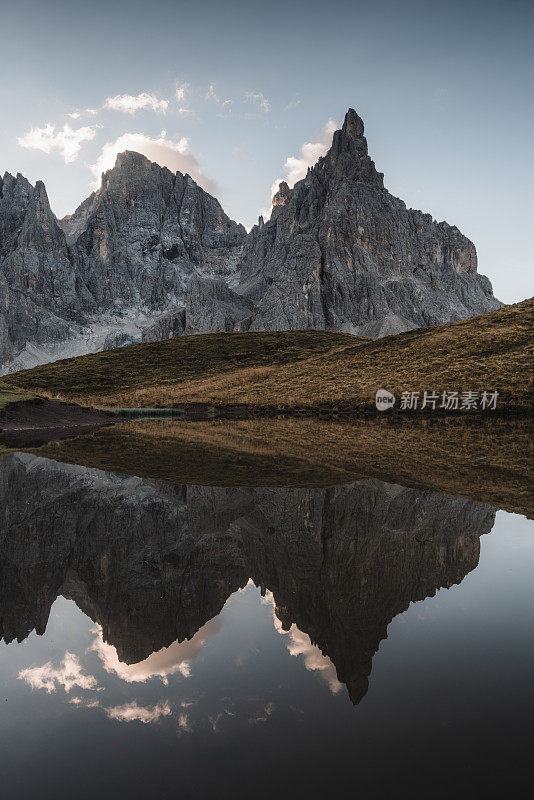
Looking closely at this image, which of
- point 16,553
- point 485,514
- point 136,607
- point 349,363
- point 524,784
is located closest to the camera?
point 524,784

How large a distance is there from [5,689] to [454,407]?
43633 millimetres

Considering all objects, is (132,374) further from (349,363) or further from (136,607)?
(136,607)

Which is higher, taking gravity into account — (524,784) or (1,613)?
(524,784)

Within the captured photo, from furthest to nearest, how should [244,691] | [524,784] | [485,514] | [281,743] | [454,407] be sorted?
[454,407], [485,514], [244,691], [281,743], [524,784]

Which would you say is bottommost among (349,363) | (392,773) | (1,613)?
(1,613)

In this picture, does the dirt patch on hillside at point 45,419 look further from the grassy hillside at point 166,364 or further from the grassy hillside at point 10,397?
the grassy hillside at point 166,364

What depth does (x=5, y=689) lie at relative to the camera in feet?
13.2

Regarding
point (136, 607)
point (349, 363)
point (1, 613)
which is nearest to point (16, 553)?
point (1, 613)

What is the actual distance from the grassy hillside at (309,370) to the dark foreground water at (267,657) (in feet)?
127

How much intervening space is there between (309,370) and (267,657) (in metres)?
65.4

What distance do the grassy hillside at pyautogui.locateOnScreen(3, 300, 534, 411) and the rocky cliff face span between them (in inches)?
1447

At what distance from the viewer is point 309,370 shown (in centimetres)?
6906

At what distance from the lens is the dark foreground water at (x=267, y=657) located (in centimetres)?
298

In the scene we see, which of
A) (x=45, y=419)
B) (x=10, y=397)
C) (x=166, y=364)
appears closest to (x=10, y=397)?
(x=10, y=397)
